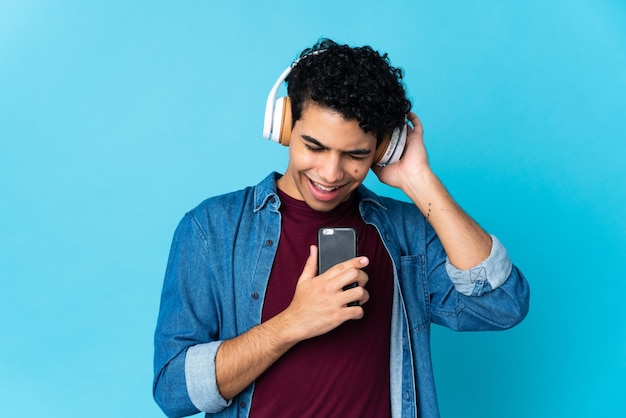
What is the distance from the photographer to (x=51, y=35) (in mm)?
2959

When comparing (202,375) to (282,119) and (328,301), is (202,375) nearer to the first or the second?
(328,301)

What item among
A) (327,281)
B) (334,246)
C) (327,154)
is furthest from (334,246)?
(327,154)

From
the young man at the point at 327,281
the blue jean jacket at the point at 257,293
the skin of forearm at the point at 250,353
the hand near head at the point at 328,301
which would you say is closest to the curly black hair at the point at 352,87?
the young man at the point at 327,281

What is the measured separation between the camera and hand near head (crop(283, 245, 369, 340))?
1.64 m

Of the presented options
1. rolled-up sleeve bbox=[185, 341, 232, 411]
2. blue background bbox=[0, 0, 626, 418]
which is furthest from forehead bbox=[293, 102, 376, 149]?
blue background bbox=[0, 0, 626, 418]

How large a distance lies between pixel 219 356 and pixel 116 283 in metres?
1.40

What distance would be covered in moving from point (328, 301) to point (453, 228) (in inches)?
15.5

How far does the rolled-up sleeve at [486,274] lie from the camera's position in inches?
73.0

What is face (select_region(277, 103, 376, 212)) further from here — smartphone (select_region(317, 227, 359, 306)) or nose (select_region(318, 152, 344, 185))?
smartphone (select_region(317, 227, 359, 306))

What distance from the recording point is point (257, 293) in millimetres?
1812

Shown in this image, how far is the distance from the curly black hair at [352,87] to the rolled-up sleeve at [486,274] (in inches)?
14.5

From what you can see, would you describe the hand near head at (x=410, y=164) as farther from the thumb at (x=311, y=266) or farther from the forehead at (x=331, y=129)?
the thumb at (x=311, y=266)

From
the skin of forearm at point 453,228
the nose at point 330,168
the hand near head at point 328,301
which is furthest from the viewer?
the skin of forearm at point 453,228

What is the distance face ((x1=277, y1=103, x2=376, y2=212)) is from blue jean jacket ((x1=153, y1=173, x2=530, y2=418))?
0.13 meters
